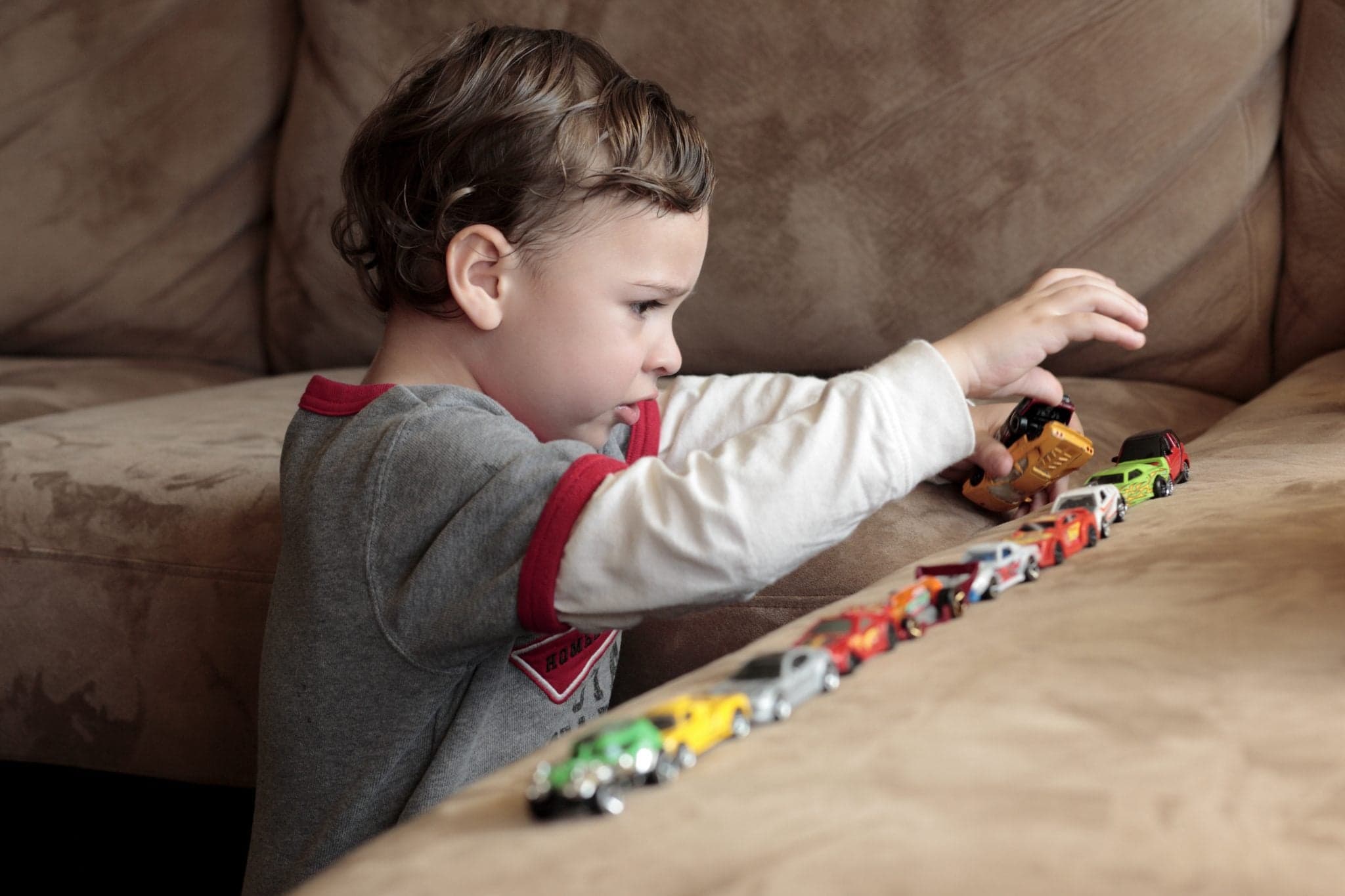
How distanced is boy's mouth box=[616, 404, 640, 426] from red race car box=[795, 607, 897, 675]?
1.30 feet

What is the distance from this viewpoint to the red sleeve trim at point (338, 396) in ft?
2.60

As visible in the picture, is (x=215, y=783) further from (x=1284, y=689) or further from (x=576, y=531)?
(x=1284, y=689)

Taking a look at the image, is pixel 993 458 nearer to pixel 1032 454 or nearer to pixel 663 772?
pixel 1032 454

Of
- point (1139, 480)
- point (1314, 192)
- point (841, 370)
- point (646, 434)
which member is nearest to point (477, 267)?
point (646, 434)

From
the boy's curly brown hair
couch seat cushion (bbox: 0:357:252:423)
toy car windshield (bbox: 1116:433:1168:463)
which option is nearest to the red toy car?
toy car windshield (bbox: 1116:433:1168:463)

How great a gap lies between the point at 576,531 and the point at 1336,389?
717 mm

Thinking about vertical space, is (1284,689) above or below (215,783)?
above

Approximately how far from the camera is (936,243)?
1327 millimetres

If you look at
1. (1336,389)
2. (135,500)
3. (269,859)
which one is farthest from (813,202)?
(269,859)

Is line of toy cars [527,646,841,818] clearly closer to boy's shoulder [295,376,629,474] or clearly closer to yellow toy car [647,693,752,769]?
yellow toy car [647,693,752,769]

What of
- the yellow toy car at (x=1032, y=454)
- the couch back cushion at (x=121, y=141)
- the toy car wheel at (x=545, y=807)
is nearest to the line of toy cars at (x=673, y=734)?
the toy car wheel at (x=545, y=807)

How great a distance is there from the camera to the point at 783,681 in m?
0.44

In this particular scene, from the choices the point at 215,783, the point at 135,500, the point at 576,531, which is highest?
the point at 576,531

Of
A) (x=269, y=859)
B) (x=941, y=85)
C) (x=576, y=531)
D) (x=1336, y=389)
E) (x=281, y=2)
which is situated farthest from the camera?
(x=281, y=2)
